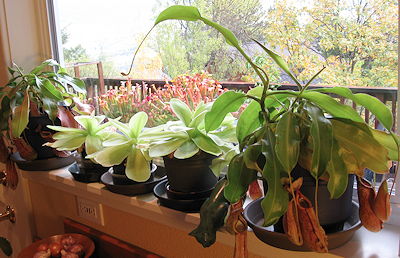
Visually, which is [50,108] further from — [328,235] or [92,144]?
[328,235]

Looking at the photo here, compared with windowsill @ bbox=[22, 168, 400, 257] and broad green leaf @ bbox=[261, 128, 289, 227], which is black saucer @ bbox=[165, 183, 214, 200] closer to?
windowsill @ bbox=[22, 168, 400, 257]

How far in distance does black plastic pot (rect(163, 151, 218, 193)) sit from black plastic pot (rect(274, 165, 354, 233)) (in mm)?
264

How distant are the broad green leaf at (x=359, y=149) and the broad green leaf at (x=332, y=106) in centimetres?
2

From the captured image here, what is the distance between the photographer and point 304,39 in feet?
3.54

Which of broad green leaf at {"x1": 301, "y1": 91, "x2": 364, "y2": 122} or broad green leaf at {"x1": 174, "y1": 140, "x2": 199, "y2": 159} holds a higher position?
broad green leaf at {"x1": 301, "y1": 91, "x2": 364, "y2": 122}

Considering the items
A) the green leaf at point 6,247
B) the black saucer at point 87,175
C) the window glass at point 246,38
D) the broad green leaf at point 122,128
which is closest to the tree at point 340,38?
the window glass at point 246,38

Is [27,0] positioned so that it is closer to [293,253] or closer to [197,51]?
[197,51]

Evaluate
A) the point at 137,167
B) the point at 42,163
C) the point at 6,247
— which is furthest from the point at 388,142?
the point at 6,247

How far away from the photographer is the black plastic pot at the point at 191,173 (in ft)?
3.31

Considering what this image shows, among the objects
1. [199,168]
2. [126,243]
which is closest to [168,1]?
[199,168]

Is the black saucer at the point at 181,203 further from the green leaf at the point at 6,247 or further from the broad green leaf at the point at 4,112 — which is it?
the green leaf at the point at 6,247

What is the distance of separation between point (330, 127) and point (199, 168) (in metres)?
0.41

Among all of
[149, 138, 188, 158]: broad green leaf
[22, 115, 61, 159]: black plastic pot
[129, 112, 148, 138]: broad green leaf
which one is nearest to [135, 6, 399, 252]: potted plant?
[149, 138, 188, 158]: broad green leaf

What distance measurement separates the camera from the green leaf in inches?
68.1
